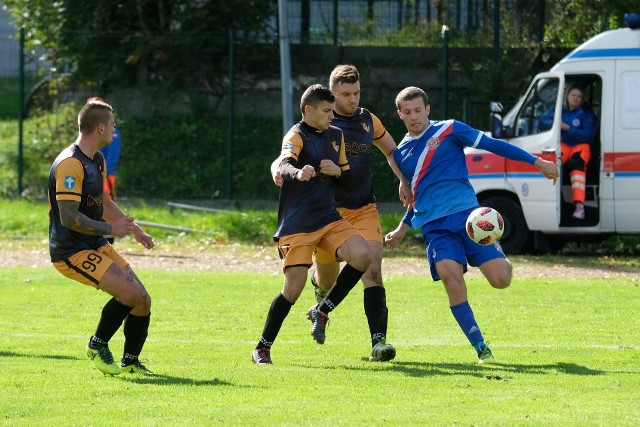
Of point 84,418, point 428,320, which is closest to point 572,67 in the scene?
point 428,320

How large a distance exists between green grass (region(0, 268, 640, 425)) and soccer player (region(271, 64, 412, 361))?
459 millimetres

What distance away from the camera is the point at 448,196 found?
30.0 feet

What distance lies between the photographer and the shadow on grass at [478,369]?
8165 mm

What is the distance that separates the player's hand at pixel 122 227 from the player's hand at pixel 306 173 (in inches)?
43.0

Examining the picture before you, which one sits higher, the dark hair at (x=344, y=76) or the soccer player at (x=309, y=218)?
the dark hair at (x=344, y=76)

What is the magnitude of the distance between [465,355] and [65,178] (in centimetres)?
311

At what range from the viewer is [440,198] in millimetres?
9148

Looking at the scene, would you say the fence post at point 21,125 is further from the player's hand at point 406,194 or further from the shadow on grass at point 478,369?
the shadow on grass at point 478,369

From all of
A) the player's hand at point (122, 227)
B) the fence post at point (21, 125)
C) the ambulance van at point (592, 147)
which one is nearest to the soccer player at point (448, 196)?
the player's hand at point (122, 227)

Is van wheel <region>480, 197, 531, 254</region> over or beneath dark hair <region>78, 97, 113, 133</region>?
beneath

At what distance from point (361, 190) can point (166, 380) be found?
96.2 inches

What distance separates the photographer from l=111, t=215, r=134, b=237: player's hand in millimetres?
7922

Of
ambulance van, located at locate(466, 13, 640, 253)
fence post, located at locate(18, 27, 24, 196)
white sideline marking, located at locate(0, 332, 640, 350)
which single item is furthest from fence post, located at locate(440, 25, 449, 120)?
white sideline marking, located at locate(0, 332, 640, 350)

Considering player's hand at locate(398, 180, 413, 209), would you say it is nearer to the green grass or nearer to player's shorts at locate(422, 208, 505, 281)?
player's shorts at locate(422, 208, 505, 281)
